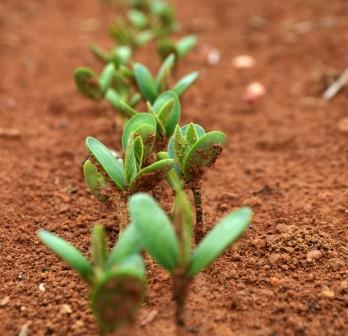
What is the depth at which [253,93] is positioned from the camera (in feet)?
8.39

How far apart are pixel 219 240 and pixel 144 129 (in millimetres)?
435

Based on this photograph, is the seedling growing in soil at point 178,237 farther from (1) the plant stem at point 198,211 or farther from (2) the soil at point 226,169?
(1) the plant stem at point 198,211

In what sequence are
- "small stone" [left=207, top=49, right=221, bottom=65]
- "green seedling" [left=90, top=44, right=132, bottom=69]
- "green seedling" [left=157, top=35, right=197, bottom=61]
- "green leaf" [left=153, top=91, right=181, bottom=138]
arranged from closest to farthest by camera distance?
"green leaf" [left=153, top=91, right=181, bottom=138] < "green seedling" [left=90, top=44, right=132, bottom=69] < "green seedling" [left=157, top=35, right=197, bottom=61] < "small stone" [left=207, top=49, right=221, bottom=65]

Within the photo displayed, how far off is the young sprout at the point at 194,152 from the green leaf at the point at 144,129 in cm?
6

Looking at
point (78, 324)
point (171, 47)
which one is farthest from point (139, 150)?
point (171, 47)

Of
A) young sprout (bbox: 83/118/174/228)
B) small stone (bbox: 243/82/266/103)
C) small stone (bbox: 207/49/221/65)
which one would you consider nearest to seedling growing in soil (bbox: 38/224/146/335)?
young sprout (bbox: 83/118/174/228)

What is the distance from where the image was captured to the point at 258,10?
11.9 feet

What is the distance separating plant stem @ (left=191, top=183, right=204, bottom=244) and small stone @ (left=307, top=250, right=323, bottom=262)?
0.28 meters

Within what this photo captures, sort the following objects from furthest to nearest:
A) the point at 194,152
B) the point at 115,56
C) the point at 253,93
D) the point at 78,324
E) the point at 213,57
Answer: the point at 213,57 → the point at 253,93 → the point at 115,56 → the point at 194,152 → the point at 78,324

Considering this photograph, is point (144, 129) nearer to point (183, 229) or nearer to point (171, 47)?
point (183, 229)

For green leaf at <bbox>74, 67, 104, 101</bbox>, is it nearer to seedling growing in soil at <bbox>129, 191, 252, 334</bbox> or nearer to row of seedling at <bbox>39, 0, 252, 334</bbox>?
row of seedling at <bbox>39, 0, 252, 334</bbox>

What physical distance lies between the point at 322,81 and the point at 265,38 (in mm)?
703

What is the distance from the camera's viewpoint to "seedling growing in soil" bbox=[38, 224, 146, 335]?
0.99 metres

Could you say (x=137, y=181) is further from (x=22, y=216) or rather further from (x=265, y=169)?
(x=265, y=169)
